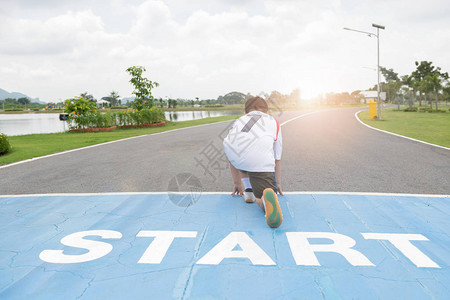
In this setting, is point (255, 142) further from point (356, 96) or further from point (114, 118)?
point (356, 96)

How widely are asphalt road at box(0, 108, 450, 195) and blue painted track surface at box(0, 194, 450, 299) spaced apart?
77 centimetres

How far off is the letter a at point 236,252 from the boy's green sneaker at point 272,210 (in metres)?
0.37

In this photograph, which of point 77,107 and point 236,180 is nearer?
point 236,180

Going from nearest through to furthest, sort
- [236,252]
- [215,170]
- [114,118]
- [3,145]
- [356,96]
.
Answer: [236,252] < [215,170] < [3,145] < [114,118] < [356,96]

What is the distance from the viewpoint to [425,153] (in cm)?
952

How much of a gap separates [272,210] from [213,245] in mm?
858

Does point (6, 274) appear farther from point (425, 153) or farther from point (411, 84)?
point (411, 84)

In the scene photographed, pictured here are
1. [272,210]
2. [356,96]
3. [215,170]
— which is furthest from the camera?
[356,96]

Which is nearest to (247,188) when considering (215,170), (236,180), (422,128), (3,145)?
(236,180)

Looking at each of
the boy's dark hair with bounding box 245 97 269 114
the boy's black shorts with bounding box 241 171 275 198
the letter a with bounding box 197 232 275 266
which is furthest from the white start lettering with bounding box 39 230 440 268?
the boy's dark hair with bounding box 245 97 269 114

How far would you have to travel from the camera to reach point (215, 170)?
772 centimetres

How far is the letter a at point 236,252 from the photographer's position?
319 cm

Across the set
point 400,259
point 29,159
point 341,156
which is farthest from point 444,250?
point 29,159

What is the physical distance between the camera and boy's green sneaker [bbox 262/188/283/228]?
12.7 ft
